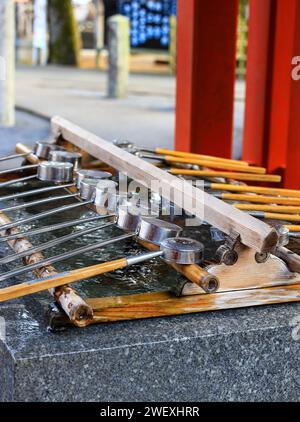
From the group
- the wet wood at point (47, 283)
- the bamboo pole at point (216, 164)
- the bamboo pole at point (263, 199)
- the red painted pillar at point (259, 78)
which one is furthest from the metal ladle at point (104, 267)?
the red painted pillar at point (259, 78)

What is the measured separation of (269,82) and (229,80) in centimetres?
46

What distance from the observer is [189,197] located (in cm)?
247

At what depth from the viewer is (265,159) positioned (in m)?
4.65

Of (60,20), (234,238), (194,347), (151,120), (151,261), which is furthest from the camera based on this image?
(60,20)

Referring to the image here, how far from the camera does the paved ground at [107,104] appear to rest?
789 centimetres

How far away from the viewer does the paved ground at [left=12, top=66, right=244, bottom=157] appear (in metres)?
7.89

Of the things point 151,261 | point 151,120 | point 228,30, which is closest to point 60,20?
point 151,120

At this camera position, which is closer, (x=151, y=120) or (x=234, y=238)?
(x=234, y=238)

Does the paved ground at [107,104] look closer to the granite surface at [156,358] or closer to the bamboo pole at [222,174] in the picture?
the bamboo pole at [222,174]

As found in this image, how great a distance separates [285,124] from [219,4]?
33.5 inches

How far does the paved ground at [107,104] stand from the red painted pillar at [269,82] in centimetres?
167

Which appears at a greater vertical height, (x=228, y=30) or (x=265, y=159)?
(x=228, y=30)

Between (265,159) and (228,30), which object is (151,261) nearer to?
(265,159)

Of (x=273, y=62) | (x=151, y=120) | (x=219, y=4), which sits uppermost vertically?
(x=219, y=4)
